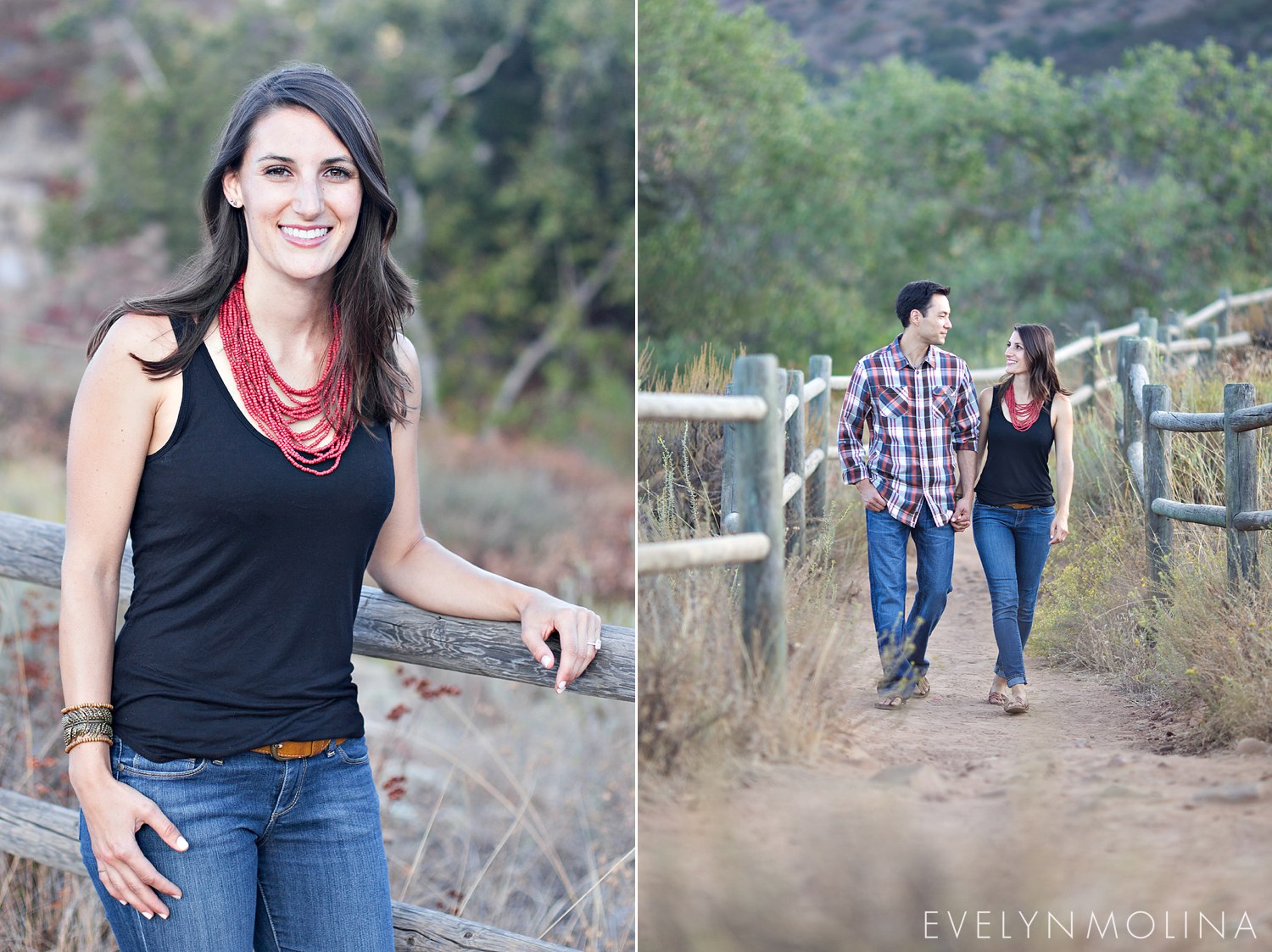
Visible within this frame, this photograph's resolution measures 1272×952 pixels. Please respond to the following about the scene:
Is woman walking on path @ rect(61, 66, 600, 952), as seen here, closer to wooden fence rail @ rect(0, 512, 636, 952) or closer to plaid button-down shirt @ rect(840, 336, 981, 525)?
wooden fence rail @ rect(0, 512, 636, 952)

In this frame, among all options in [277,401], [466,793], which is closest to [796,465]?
[277,401]

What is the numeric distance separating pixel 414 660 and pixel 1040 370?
4.57 feet

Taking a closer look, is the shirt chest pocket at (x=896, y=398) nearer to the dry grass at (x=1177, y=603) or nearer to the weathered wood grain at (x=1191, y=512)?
the dry grass at (x=1177, y=603)

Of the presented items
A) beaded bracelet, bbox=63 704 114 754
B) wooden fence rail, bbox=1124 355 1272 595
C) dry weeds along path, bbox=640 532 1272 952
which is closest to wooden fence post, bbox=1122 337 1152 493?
wooden fence rail, bbox=1124 355 1272 595

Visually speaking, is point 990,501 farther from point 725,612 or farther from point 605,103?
point 605,103

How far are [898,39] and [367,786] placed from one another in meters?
1.81

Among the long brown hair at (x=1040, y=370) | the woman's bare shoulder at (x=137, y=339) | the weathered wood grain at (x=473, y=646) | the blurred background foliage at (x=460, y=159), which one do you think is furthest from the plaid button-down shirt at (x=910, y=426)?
the blurred background foliage at (x=460, y=159)

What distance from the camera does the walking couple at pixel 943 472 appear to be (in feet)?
6.88

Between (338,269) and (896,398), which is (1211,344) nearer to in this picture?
(896,398)

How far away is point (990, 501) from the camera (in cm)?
213

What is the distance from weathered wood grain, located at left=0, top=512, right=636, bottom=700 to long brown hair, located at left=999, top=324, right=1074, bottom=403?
0.87 metres

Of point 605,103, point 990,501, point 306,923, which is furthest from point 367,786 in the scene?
point 605,103

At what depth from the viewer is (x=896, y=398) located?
2.12 meters

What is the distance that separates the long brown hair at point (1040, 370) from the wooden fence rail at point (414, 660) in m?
0.87
